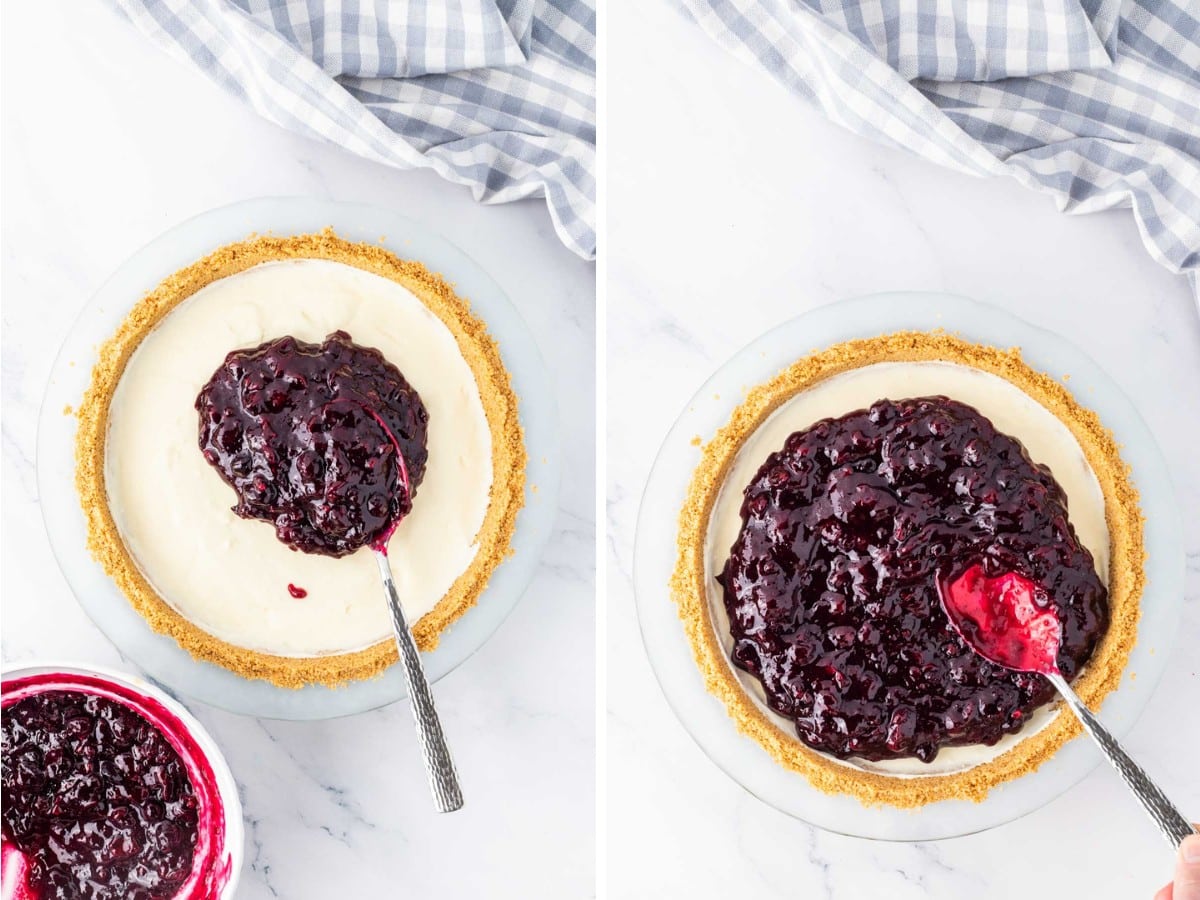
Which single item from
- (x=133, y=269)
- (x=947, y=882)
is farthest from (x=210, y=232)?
(x=947, y=882)

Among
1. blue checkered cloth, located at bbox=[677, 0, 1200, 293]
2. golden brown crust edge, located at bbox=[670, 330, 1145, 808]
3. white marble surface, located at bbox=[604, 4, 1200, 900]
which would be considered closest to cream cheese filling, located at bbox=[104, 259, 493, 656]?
white marble surface, located at bbox=[604, 4, 1200, 900]

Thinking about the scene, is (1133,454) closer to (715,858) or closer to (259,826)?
(715,858)

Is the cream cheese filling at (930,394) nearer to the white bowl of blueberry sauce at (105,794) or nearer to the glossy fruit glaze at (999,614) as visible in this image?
the glossy fruit glaze at (999,614)

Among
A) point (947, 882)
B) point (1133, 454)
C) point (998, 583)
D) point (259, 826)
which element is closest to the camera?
point (998, 583)

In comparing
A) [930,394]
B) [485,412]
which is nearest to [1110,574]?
[930,394]

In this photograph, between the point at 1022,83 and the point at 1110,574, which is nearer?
the point at 1110,574

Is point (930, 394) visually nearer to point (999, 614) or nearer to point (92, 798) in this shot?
point (999, 614)

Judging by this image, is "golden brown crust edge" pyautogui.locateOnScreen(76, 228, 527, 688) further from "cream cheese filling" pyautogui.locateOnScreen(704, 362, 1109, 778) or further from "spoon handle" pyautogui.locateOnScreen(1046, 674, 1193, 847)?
"spoon handle" pyautogui.locateOnScreen(1046, 674, 1193, 847)
